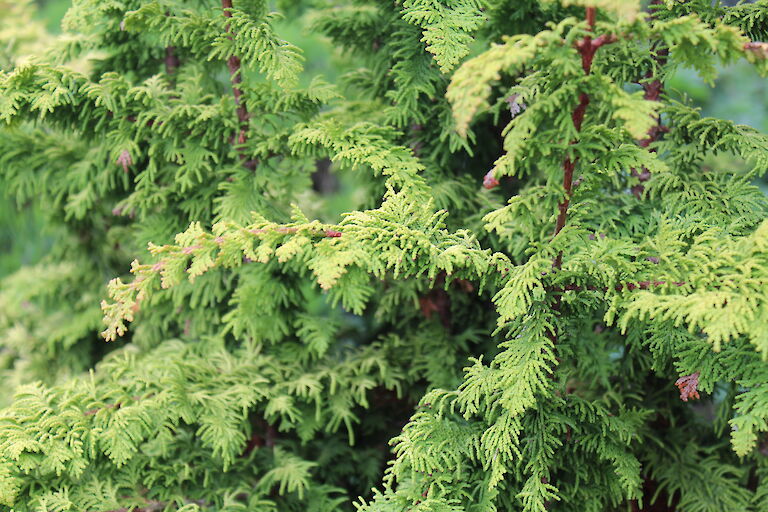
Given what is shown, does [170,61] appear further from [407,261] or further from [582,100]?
[582,100]

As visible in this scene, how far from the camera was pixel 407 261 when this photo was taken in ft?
4.25

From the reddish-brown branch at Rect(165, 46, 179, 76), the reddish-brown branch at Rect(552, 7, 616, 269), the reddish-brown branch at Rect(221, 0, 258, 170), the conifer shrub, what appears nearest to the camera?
the reddish-brown branch at Rect(552, 7, 616, 269)

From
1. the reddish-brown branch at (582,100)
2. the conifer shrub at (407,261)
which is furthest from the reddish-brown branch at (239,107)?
the reddish-brown branch at (582,100)

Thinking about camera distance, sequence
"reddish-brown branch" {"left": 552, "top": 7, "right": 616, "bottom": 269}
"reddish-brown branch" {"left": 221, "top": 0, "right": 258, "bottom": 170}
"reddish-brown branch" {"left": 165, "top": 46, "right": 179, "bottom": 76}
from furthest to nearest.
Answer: "reddish-brown branch" {"left": 165, "top": 46, "right": 179, "bottom": 76}, "reddish-brown branch" {"left": 221, "top": 0, "right": 258, "bottom": 170}, "reddish-brown branch" {"left": 552, "top": 7, "right": 616, "bottom": 269}

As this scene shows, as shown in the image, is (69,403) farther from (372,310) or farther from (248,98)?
(372,310)

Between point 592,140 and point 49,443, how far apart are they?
1296 millimetres

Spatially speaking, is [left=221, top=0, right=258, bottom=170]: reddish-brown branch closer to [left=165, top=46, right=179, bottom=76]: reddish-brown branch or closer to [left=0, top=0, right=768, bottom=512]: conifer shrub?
[left=0, top=0, right=768, bottom=512]: conifer shrub

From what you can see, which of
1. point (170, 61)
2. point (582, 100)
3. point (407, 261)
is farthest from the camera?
point (170, 61)

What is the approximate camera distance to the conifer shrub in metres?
1.19

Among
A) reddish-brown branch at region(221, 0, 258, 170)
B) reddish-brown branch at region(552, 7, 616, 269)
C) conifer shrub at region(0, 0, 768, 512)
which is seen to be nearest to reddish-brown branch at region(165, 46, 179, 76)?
conifer shrub at region(0, 0, 768, 512)

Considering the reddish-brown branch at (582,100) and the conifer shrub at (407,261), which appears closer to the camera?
the reddish-brown branch at (582,100)

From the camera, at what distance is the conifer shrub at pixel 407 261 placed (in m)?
1.19

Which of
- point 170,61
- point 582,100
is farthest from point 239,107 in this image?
point 582,100

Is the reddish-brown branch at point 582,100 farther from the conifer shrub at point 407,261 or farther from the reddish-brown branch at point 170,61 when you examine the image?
the reddish-brown branch at point 170,61
